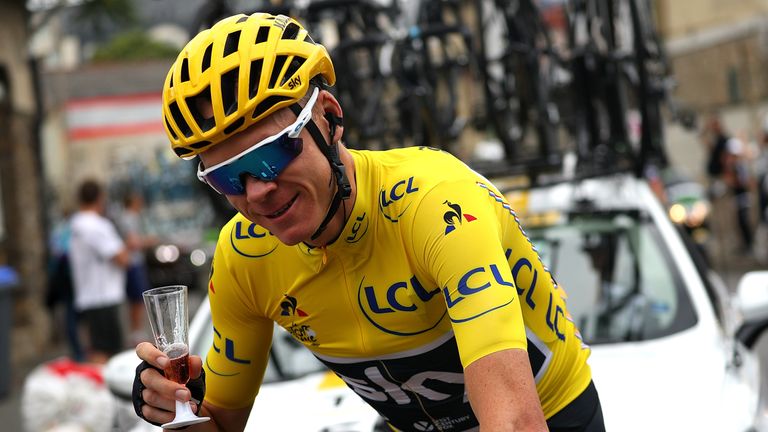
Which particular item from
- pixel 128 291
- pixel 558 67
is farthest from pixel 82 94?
pixel 558 67

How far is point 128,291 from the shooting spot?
13.1m

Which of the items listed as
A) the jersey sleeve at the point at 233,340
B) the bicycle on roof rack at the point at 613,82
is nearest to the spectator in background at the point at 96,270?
the bicycle on roof rack at the point at 613,82

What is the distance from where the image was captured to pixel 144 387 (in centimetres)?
255

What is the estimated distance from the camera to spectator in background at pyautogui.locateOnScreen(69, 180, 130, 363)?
32.4 feet

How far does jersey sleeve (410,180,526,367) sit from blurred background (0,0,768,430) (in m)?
2.78

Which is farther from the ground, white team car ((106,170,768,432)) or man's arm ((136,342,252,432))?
man's arm ((136,342,252,432))

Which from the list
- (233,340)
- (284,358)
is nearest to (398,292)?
(233,340)

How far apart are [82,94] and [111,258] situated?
34.0m

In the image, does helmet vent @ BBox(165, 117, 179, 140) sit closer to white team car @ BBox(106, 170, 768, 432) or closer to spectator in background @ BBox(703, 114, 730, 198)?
white team car @ BBox(106, 170, 768, 432)

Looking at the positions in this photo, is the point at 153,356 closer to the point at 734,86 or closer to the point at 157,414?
the point at 157,414

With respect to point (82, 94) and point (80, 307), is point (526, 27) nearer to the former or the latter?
point (80, 307)

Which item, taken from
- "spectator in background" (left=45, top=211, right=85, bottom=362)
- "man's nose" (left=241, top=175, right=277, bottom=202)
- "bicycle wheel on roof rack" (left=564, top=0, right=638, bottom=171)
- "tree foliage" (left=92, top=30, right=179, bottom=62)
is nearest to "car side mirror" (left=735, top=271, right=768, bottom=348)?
"bicycle wheel on roof rack" (left=564, top=0, right=638, bottom=171)

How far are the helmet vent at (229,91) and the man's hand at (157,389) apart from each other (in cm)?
56

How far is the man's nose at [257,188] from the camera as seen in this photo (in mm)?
2352
